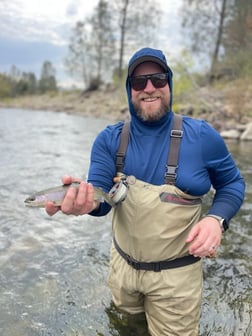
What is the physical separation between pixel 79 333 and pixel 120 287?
29.2 inches

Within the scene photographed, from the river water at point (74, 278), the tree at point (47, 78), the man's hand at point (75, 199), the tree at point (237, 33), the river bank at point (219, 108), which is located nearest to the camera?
the man's hand at point (75, 199)

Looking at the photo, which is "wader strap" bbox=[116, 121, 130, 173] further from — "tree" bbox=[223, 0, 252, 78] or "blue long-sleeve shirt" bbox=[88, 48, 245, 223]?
"tree" bbox=[223, 0, 252, 78]

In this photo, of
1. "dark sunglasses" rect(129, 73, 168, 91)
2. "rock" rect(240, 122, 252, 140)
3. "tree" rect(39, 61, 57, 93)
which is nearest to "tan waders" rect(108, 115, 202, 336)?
"dark sunglasses" rect(129, 73, 168, 91)

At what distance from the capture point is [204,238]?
241 cm

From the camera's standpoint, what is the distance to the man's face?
2828 millimetres

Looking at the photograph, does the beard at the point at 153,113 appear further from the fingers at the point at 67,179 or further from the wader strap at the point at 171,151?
the fingers at the point at 67,179

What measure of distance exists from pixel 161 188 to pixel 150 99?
0.69 m

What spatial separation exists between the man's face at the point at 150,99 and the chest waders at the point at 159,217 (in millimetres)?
156

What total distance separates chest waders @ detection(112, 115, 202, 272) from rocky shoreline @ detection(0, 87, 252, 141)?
13871 mm

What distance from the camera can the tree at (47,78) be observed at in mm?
61731

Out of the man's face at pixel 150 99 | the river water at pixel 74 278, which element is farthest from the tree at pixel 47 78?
the man's face at pixel 150 99

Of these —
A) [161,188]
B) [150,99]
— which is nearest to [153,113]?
[150,99]

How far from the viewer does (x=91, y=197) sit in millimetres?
2379

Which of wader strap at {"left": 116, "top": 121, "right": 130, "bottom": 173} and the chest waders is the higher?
wader strap at {"left": 116, "top": 121, "right": 130, "bottom": 173}
